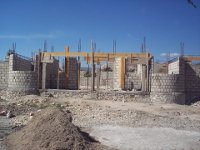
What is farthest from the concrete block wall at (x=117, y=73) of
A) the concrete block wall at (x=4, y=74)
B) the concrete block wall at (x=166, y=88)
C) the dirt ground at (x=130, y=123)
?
the concrete block wall at (x=4, y=74)

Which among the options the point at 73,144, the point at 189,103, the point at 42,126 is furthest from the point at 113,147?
the point at 189,103

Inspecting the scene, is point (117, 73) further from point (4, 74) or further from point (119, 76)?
point (4, 74)

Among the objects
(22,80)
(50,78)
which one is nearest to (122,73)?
(50,78)

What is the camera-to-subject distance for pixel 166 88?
19891 millimetres

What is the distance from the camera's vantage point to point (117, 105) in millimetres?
18078

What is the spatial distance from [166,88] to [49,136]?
12.7 m

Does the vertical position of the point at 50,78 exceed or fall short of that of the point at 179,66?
it falls short

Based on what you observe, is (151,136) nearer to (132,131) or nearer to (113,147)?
(132,131)

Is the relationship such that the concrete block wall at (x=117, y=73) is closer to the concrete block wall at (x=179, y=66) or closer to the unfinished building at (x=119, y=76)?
the unfinished building at (x=119, y=76)

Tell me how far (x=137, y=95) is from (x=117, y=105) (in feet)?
9.47

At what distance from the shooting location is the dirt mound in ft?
25.8

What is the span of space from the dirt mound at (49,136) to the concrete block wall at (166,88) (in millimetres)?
11280

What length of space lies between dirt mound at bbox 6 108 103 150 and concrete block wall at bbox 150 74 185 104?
37.0 ft

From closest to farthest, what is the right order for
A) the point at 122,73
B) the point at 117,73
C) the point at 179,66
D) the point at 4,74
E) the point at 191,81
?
the point at 179,66, the point at 191,81, the point at 122,73, the point at 4,74, the point at 117,73
